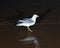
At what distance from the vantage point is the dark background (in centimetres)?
321

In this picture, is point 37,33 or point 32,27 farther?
point 32,27

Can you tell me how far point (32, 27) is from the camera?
3.75 metres

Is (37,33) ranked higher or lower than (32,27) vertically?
lower

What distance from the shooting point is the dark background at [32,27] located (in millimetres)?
3209
